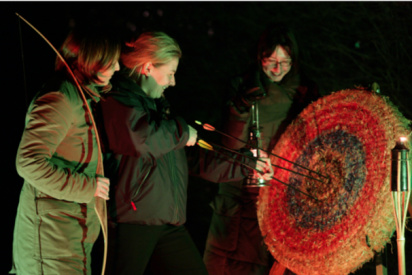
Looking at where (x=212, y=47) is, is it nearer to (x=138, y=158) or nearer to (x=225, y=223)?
(x=225, y=223)

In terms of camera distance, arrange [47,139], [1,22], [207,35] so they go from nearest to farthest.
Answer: [47,139] < [1,22] < [207,35]

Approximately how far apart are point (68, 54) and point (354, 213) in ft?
5.43

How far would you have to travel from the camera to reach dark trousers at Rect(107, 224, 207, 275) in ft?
7.57

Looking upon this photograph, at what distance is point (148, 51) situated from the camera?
2471 mm

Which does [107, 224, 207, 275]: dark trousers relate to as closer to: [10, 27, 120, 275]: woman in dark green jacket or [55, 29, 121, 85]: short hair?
[10, 27, 120, 275]: woman in dark green jacket

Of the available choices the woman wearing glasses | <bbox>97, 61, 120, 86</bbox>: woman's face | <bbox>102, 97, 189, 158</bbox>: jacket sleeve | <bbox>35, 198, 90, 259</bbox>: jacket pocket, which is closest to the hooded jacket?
<bbox>102, 97, 189, 158</bbox>: jacket sleeve

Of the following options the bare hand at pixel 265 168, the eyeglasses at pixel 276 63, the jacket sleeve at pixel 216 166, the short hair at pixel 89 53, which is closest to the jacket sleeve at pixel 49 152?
the short hair at pixel 89 53

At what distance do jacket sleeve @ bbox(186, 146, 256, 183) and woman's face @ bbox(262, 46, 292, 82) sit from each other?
639 millimetres

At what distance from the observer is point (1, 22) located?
3482 mm

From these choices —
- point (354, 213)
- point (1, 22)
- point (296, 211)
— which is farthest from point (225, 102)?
point (1, 22)

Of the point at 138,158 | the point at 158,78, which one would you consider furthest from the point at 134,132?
the point at 158,78

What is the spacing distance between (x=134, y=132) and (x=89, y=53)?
0.44 meters

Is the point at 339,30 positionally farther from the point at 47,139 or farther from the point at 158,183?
the point at 47,139

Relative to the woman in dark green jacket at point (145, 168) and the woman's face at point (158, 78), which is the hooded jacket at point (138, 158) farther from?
the woman's face at point (158, 78)
